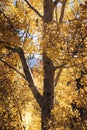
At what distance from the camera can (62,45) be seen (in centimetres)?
972

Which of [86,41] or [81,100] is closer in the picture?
[86,41]

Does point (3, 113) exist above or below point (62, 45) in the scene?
below

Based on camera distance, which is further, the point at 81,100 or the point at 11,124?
the point at 11,124

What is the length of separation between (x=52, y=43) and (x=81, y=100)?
8.53 feet

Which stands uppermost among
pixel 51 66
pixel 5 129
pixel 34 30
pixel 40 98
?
pixel 34 30

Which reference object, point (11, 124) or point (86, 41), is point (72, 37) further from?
point (11, 124)

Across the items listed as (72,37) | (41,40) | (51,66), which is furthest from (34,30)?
(72,37)

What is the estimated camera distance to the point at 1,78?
42.9ft

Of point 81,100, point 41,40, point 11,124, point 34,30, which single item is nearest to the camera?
point 41,40

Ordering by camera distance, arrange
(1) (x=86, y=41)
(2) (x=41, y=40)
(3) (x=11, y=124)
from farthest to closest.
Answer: (3) (x=11, y=124) → (2) (x=41, y=40) → (1) (x=86, y=41)

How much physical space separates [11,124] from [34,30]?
14.4ft

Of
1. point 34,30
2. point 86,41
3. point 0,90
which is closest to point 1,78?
point 0,90

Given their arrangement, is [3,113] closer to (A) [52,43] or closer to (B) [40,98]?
(B) [40,98]

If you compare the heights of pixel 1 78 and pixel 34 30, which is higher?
pixel 34 30
